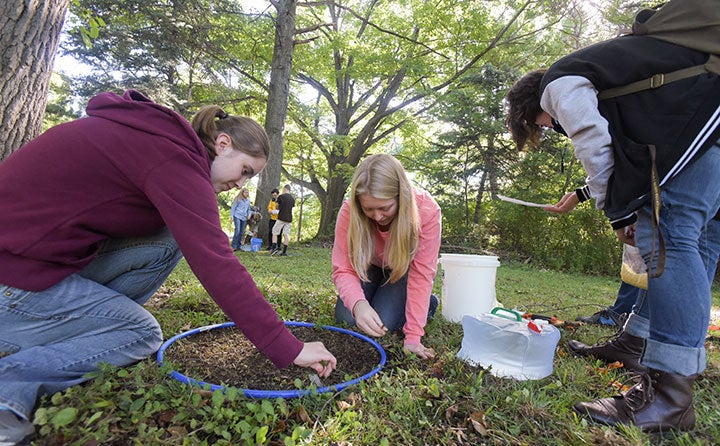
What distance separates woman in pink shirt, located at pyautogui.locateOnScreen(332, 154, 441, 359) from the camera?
81.7 inches

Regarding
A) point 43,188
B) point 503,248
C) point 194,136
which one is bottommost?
point 503,248

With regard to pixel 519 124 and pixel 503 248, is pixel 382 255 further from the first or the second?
pixel 503 248

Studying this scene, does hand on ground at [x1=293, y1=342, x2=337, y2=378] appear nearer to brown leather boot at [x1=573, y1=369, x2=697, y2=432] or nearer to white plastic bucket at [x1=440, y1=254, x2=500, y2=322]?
brown leather boot at [x1=573, y1=369, x2=697, y2=432]

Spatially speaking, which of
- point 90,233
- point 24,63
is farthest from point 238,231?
point 90,233

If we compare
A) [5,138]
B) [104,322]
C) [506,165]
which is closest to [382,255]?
[104,322]

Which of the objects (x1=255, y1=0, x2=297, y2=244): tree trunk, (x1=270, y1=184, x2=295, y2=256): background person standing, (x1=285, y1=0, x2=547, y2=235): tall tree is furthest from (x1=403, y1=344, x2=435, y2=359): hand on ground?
(x1=285, y1=0, x2=547, y2=235): tall tree

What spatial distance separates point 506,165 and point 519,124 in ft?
27.5

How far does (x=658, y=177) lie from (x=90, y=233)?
2.00 m

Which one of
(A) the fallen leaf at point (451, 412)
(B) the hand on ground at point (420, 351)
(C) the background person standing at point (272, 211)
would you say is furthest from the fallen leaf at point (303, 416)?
(C) the background person standing at point (272, 211)

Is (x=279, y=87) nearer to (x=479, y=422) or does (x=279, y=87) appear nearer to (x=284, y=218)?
(x=284, y=218)

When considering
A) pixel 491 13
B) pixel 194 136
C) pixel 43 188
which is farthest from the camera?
pixel 491 13

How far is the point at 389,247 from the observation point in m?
2.32

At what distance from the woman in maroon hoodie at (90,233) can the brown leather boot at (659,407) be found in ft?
3.42

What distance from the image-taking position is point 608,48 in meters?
1.51
